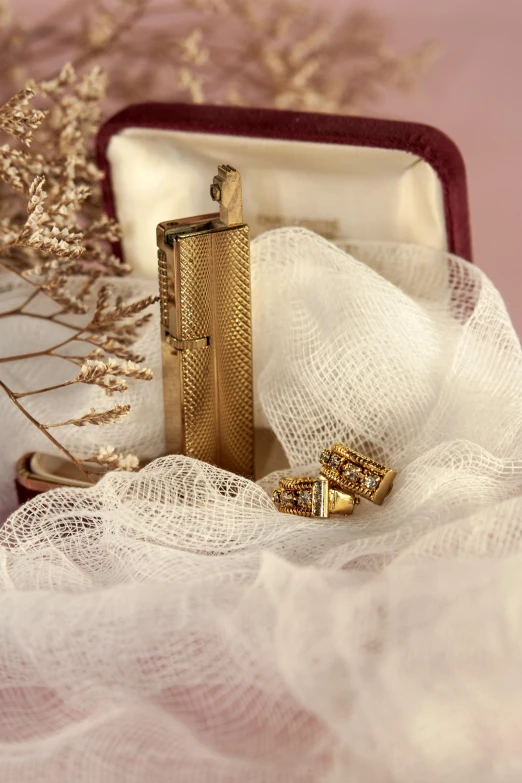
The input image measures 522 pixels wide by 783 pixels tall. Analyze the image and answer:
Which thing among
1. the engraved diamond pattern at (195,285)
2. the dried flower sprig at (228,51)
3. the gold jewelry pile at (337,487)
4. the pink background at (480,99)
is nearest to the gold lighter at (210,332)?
the engraved diamond pattern at (195,285)

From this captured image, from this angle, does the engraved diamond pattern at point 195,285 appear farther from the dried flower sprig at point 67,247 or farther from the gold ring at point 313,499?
the gold ring at point 313,499

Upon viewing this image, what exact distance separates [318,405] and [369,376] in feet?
0.18

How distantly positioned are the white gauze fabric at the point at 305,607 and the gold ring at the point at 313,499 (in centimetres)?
2

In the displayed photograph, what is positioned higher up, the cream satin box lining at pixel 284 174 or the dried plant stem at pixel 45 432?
the cream satin box lining at pixel 284 174

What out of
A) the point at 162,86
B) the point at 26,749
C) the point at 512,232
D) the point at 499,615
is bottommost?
the point at 26,749

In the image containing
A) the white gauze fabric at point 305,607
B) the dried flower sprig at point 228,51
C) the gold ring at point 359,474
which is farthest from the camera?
the dried flower sprig at point 228,51

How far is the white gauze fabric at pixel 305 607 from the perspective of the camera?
2.06 feet

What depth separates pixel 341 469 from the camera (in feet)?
2.73

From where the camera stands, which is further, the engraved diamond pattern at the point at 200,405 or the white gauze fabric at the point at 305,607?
the engraved diamond pattern at the point at 200,405

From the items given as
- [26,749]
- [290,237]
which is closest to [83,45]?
[290,237]

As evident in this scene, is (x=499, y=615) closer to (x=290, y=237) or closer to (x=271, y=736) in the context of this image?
(x=271, y=736)

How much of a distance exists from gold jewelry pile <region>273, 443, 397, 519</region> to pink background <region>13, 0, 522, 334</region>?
661mm

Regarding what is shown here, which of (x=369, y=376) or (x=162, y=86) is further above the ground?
(x=162, y=86)

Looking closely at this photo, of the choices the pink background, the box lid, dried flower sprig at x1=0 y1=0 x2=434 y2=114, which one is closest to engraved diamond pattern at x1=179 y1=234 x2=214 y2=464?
the box lid
